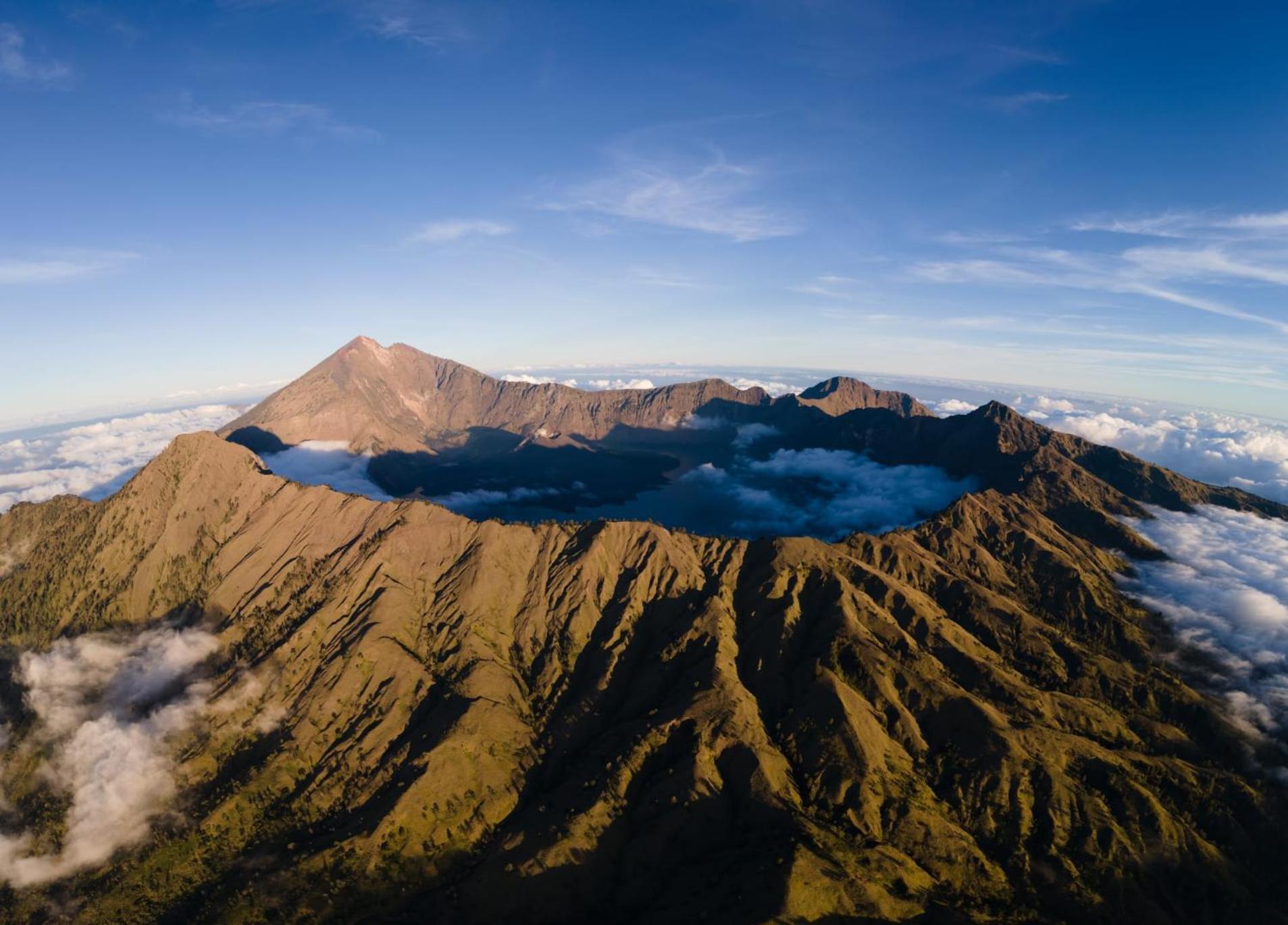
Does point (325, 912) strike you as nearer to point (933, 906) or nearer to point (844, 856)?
point (844, 856)

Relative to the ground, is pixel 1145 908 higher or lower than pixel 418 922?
higher

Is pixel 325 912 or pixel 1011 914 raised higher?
pixel 1011 914

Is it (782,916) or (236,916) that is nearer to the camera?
(782,916)

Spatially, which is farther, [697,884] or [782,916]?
[697,884]

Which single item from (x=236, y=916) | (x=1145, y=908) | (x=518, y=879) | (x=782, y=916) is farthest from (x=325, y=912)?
(x=1145, y=908)

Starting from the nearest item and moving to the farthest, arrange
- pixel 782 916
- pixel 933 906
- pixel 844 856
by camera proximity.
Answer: pixel 782 916 → pixel 933 906 → pixel 844 856

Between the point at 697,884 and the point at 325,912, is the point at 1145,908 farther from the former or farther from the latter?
the point at 325,912

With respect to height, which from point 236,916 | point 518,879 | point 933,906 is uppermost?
point 933,906

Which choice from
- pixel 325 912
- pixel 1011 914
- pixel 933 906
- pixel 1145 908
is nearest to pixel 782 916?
pixel 933 906

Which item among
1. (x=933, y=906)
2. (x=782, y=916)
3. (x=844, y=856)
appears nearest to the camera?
(x=782, y=916)
